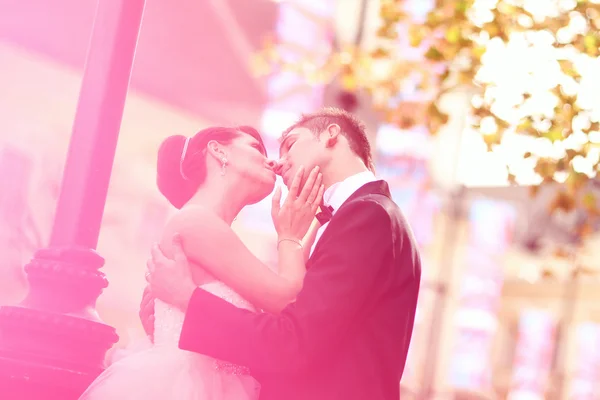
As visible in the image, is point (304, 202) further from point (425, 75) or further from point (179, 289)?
point (425, 75)

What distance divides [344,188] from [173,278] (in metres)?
0.59

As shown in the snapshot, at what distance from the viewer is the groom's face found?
2783 mm

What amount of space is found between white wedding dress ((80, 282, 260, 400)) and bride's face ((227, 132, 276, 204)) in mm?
377

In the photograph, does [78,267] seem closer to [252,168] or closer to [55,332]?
[55,332]

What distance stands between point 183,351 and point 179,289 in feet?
0.76

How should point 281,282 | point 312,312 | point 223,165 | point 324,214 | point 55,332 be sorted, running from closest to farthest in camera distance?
point 312,312 → point 281,282 → point 324,214 → point 223,165 → point 55,332

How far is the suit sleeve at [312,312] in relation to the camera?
2.39 m

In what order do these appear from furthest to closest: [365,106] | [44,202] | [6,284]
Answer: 1. [365,106]
2. [44,202]
3. [6,284]

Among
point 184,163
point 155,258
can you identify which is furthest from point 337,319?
point 184,163

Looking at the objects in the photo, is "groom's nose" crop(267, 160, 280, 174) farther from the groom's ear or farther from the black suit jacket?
the black suit jacket

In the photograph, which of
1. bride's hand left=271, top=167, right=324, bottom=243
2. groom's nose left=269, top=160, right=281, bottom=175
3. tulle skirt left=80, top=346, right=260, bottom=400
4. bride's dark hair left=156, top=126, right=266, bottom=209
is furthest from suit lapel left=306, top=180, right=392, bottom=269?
bride's dark hair left=156, top=126, right=266, bottom=209

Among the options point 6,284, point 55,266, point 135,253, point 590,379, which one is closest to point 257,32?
point 135,253

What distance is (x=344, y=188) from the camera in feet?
8.95

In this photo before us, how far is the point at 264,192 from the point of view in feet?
9.64
